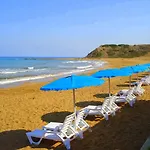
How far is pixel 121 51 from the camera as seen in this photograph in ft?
399

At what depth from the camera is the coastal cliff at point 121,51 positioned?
112 m

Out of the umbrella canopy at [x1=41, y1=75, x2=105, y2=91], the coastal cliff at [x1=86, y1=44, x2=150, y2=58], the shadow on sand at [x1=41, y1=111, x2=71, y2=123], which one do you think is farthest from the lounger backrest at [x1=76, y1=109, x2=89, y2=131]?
the coastal cliff at [x1=86, y1=44, x2=150, y2=58]

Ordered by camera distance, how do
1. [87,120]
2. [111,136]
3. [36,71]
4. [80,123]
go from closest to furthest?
[111,136] < [80,123] < [87,120] < [36,71]

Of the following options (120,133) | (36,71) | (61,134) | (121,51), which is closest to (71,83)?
(61,134)

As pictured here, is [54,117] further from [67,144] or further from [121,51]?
[121,51]

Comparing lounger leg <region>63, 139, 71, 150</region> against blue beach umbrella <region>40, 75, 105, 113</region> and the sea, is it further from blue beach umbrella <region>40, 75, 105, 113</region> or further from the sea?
the sea

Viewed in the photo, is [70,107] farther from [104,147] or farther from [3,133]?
[104,147]

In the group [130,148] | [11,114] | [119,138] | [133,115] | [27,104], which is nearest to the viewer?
[130,148]

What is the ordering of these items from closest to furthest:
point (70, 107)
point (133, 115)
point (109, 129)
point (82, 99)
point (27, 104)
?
1. point (109, 129)
2. point (133, 115)
3. point (70, 107)
4. point (27, 104)
5. point (82, 99)

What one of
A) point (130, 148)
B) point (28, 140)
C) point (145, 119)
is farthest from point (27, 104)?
point (130, 148)

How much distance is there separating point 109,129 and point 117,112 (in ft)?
6.01

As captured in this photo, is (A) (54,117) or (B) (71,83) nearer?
(B) (71,83)

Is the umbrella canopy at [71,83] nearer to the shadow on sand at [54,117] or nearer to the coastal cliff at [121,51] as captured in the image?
the shadow on sand at [54,117]

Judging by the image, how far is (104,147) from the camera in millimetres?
5965
